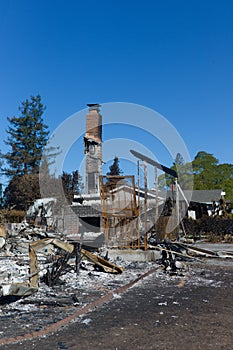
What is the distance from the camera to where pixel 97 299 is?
630cm

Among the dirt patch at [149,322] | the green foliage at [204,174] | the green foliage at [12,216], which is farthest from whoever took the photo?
the green foliage at [204,174]

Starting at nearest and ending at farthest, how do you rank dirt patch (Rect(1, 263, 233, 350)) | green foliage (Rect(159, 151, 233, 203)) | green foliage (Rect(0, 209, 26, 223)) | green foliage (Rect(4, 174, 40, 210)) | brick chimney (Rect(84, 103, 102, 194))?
dirt patch (Rect(1, 263, 233, 350)) < brick chimney (Rect(84, 103, 102, 194)) < green foliage (Rect(0, 209, 26, 223)) < green foliage (Rect(4, 174, 40, 210)) < green foliage (Rect(159, 151, 233, 203))

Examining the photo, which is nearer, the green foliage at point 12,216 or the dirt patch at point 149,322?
the dirt patch at point 149,322

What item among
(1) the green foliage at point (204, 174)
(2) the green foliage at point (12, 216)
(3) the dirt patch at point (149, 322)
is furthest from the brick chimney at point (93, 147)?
(1) the green foliage at point (204, 174)

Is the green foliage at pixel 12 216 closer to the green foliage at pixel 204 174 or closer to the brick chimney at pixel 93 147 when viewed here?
the brick chimney at pixel 93 147

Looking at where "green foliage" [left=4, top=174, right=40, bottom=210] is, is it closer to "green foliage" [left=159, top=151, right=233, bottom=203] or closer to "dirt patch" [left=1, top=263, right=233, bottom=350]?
"green foliage" [left=159, top=151, right=233, bottom=203]

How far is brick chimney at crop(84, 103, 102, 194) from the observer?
1094 inches

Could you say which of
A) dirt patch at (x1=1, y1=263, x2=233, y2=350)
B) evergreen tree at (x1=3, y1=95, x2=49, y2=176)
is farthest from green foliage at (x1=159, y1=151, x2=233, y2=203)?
dirt patch at (x1=1, y1=263, x2=233, y2=350)

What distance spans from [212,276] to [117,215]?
4.58 m

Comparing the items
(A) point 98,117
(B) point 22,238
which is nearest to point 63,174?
(A) point 98,117

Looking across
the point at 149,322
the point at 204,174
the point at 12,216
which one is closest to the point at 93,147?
the point at 12,216

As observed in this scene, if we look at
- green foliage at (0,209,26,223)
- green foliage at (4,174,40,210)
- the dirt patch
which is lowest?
the dirt patch

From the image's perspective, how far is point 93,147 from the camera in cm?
2803

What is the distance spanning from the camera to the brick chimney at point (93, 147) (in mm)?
27781
